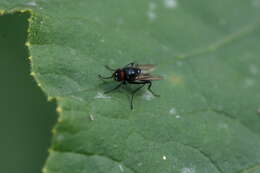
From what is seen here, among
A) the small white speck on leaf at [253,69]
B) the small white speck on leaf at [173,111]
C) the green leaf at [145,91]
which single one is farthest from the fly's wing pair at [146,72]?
the small white speck on leaf at [253,69]

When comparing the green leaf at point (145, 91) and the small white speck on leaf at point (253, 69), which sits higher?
the green leaf at point (145, 91)

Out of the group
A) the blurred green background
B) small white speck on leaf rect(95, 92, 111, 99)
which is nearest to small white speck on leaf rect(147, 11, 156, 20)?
small white speck on leaf rect(95, 92, 111, 99)

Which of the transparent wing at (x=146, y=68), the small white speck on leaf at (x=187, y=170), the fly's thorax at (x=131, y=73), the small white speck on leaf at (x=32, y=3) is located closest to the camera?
the small white speck on leaf at (x=187, y=170)

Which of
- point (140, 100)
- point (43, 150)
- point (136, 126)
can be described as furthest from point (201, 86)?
point (43, 150)

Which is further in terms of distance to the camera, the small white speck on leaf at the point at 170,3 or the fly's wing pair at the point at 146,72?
the small white speck on leaf at the point at 170,3

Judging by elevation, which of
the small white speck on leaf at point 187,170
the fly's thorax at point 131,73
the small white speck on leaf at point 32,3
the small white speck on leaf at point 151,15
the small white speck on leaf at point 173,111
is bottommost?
the small white speck on leaf at point 187,170

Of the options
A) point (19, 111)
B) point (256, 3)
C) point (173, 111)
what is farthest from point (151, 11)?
point (19, 111)

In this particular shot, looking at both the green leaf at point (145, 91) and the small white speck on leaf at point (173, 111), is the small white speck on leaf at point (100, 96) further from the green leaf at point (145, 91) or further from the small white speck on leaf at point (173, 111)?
the small white speck on leaf at point (173, 111)
